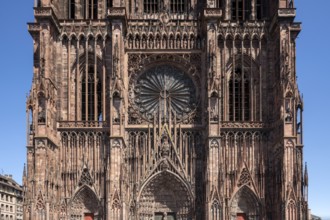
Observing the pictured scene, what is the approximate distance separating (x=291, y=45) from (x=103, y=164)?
19656 mm

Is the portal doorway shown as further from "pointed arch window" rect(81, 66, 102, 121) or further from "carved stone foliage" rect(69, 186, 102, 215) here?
"pointed arch window" rect(81, 66, 102, 121)

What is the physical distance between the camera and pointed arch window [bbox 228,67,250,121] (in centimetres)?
5800

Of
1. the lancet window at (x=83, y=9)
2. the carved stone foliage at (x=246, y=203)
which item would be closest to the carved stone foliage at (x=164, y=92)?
the lancet window at (x=83, y=9)

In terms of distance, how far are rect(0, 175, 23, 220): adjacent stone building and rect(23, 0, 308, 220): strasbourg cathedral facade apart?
45261 millimetres

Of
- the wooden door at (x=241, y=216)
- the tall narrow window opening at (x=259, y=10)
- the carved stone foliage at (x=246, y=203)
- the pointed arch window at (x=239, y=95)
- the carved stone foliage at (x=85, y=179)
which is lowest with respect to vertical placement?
the wooden door at (x=241, y=216)

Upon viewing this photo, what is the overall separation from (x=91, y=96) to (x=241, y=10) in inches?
642

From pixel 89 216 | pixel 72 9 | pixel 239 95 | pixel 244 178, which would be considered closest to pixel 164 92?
pixel 239 95

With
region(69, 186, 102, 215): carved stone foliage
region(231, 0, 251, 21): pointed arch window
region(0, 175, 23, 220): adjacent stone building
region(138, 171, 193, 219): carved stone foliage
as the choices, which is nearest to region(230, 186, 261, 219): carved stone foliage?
region(138, 171, 193, 219): carved stone foliage

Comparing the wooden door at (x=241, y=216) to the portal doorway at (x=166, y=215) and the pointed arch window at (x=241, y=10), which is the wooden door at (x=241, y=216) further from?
the pointed arch window at (x=241, y=10)

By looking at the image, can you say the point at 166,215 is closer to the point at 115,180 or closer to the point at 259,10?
the point at 115,180

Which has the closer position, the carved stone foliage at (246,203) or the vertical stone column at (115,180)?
the vertical stone column at (115,180)

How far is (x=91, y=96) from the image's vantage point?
58312 millimetres

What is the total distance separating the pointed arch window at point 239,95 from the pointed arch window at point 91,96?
12010mm

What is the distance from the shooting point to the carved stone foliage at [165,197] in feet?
184
